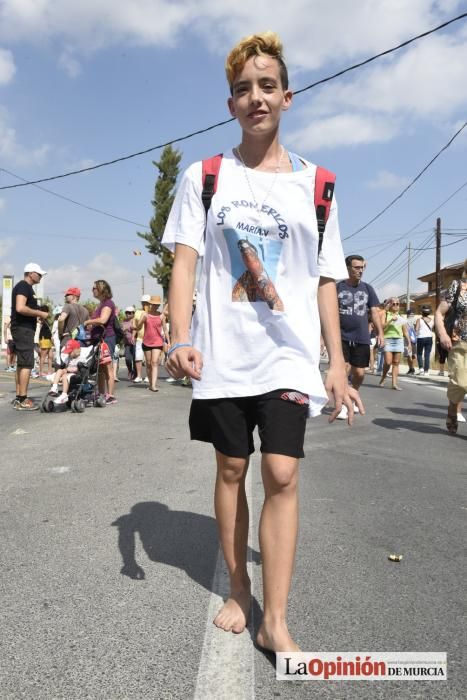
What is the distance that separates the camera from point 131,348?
571 inches

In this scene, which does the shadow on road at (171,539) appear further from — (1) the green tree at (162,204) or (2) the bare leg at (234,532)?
(1) the green tree at (162,204)

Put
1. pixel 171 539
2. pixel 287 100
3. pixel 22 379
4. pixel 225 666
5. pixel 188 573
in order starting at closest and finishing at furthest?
pixel 225 666, pixel 287 100, pixel 188 573, pixel 171 539, pixel 22 379

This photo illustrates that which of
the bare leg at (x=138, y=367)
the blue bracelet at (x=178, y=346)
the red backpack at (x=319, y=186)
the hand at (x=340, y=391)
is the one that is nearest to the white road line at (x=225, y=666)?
the hand at (x=340, y=391)

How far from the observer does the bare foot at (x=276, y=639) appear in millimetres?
2029

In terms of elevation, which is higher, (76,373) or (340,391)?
(340,391)

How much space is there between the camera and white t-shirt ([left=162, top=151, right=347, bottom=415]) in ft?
7.02

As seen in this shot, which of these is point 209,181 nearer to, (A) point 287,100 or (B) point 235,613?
(A) point 287,100

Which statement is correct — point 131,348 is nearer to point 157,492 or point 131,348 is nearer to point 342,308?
point 342,308

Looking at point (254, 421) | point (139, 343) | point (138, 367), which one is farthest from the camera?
point (138, 367)

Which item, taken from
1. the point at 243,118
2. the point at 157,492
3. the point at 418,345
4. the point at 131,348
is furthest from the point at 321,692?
the point at 418,345

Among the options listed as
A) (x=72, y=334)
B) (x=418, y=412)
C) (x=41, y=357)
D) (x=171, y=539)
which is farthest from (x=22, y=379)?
(x=41, y=357)

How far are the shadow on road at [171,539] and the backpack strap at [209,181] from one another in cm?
152

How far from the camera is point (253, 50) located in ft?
7.27

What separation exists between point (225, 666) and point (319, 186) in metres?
1.59
